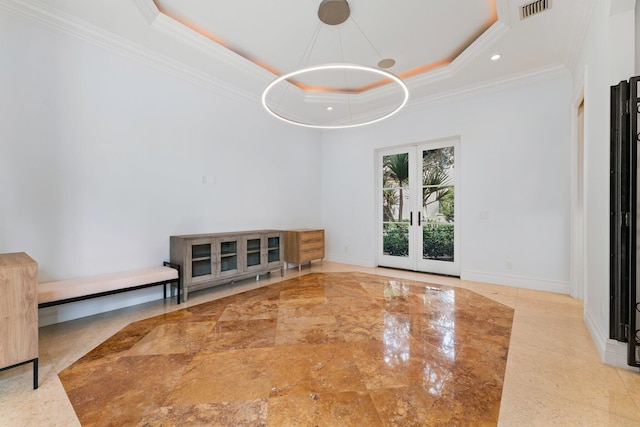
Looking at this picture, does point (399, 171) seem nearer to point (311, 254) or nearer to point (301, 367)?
point (311, 254)

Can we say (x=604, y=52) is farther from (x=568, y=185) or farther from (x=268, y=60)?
Answer: (x=268, y=60)

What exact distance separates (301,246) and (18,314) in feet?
12.9

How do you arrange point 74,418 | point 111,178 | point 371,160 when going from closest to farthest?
point 74,418 → point 111,178 → point 371,160

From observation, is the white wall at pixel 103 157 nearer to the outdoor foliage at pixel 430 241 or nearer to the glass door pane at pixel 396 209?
the glass door pane at pixel 396 209

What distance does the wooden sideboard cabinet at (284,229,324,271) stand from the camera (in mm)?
5430

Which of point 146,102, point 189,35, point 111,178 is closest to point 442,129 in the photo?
point 189,35

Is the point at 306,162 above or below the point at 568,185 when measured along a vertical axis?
above

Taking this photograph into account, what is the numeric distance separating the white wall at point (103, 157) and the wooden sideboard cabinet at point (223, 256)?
1.50ft

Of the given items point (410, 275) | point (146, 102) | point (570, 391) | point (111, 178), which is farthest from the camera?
point (410, 275)

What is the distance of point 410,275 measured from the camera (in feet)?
17.1

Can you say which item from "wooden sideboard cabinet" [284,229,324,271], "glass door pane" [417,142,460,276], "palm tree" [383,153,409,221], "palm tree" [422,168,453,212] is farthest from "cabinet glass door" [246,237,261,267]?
"palm tree" [422,168,453,212]

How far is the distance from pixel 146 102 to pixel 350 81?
3.11 meters

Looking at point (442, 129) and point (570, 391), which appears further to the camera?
point (442, 129)

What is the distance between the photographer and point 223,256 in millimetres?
4141
